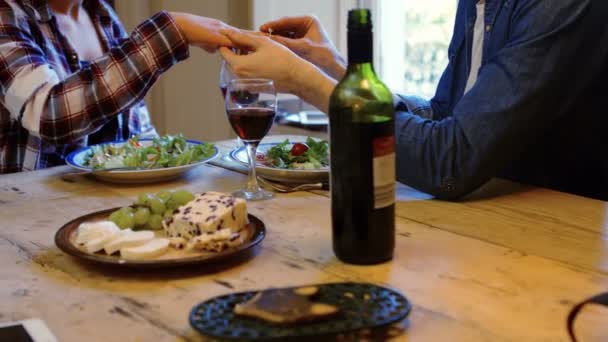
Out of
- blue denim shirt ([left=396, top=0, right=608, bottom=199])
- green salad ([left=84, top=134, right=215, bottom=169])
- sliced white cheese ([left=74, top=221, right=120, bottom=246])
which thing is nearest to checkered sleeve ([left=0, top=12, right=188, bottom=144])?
green salad ([left=84, top=134, right=215, bottom=169])

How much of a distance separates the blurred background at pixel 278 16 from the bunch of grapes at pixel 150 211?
1.87m

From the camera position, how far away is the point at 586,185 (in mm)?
1542

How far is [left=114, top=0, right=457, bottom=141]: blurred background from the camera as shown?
2.96 meters

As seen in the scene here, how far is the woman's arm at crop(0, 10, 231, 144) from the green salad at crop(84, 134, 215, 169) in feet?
0.40

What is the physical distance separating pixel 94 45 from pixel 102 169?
85 cm

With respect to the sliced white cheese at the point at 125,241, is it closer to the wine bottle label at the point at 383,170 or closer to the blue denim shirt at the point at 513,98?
the wine bottle label at the point at 383,170

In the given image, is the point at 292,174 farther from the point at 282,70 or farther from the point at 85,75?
the point at 85,75

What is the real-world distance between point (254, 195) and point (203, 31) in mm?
502

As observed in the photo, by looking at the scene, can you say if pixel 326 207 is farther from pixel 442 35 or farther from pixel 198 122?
pixel 198 122

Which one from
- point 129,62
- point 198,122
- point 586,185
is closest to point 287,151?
point 129,62

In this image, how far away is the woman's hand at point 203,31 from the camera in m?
1.62

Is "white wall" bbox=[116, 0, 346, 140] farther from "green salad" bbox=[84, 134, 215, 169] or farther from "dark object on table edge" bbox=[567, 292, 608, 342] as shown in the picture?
"dark object on table edge" bbox=[567, 292, 608, 342]

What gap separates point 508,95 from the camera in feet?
4.17

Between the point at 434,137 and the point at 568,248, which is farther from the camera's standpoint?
the point at 434,137
